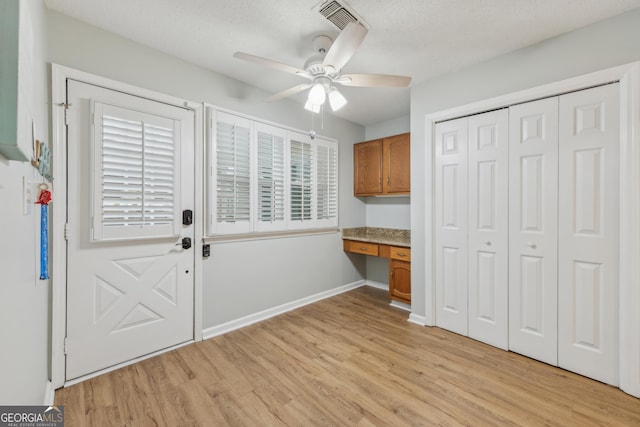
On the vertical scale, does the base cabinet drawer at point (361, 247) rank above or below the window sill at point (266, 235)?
below

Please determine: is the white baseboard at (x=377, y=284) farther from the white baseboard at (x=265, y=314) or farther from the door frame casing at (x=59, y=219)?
the door frame casing at (x=59, y=219)

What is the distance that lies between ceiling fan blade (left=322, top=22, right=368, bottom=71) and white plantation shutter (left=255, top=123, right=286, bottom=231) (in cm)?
143

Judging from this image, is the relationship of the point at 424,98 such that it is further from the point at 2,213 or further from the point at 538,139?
the point at 2,213

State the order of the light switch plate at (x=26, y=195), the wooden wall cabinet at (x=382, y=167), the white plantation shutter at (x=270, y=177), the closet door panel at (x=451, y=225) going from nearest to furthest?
1. the light switch plate at (x=26, y=195)
2. the closet door panel at (x=451, y=225)
3. the white plantation shutter at (x=270, y=177)
4. the wooden wall cabinet at (x=382, y=167)

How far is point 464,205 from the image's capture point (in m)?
2.72

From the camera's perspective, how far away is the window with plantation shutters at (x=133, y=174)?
2.08 metres

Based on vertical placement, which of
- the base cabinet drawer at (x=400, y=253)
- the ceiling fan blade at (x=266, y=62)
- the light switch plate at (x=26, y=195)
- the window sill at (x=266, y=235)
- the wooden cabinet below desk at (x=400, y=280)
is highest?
the ceiling fan blade at (x=266, y=62)

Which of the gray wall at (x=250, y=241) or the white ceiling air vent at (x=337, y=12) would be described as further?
the gray wall at (x=250, y=241)

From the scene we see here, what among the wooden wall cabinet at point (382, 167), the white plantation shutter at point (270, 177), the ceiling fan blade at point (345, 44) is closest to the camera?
the ceiling fan blade at point (345, 44)

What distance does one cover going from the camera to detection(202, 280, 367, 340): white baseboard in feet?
9.01

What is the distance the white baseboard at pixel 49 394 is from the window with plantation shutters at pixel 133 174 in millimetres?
1017

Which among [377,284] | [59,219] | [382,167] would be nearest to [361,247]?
[377,284]

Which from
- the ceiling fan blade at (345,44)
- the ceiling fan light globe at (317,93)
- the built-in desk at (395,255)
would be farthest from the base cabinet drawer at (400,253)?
the ceiling fan blade at (345,44)

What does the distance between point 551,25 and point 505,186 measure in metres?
1.26
